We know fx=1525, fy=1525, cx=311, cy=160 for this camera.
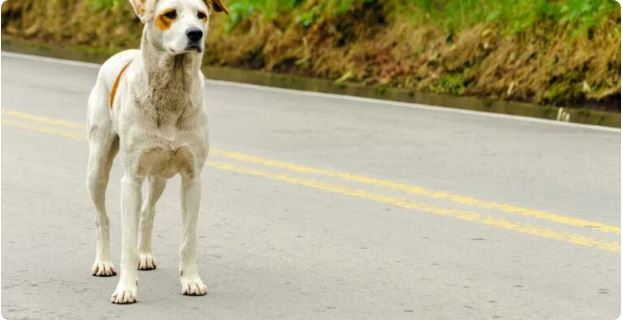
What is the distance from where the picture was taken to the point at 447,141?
502 inches

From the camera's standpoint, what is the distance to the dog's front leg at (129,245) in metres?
6.96

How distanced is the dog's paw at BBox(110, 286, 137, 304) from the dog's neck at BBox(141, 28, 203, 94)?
3.00 ft

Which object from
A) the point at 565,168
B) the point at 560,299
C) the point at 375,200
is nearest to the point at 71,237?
the point at 375,200

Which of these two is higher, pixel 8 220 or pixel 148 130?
pixel 148 130

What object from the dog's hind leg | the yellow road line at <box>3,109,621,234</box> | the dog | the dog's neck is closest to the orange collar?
the dog

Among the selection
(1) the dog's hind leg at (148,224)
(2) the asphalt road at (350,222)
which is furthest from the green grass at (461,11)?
(1) the dog's hind leg at (148,224)

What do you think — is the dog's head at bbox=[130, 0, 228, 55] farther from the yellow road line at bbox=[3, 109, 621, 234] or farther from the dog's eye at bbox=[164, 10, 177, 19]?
the yellow road line at bbox=[3, 109, 621, 234]

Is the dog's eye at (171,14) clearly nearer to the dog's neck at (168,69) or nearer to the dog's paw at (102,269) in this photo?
the dog's neck at (168,69)

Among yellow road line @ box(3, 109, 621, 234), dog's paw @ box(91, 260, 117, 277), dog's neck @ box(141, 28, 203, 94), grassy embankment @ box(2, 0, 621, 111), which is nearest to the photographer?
dog's neck @ box(141, 28, 203, 94)

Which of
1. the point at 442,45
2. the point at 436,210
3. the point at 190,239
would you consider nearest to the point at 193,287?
the point at 190,239

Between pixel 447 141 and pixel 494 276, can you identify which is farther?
pixel 447 141

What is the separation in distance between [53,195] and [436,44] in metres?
8.22

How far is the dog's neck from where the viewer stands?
269 inches

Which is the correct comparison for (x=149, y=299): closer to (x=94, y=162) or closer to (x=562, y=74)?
(x=94, y=162)
